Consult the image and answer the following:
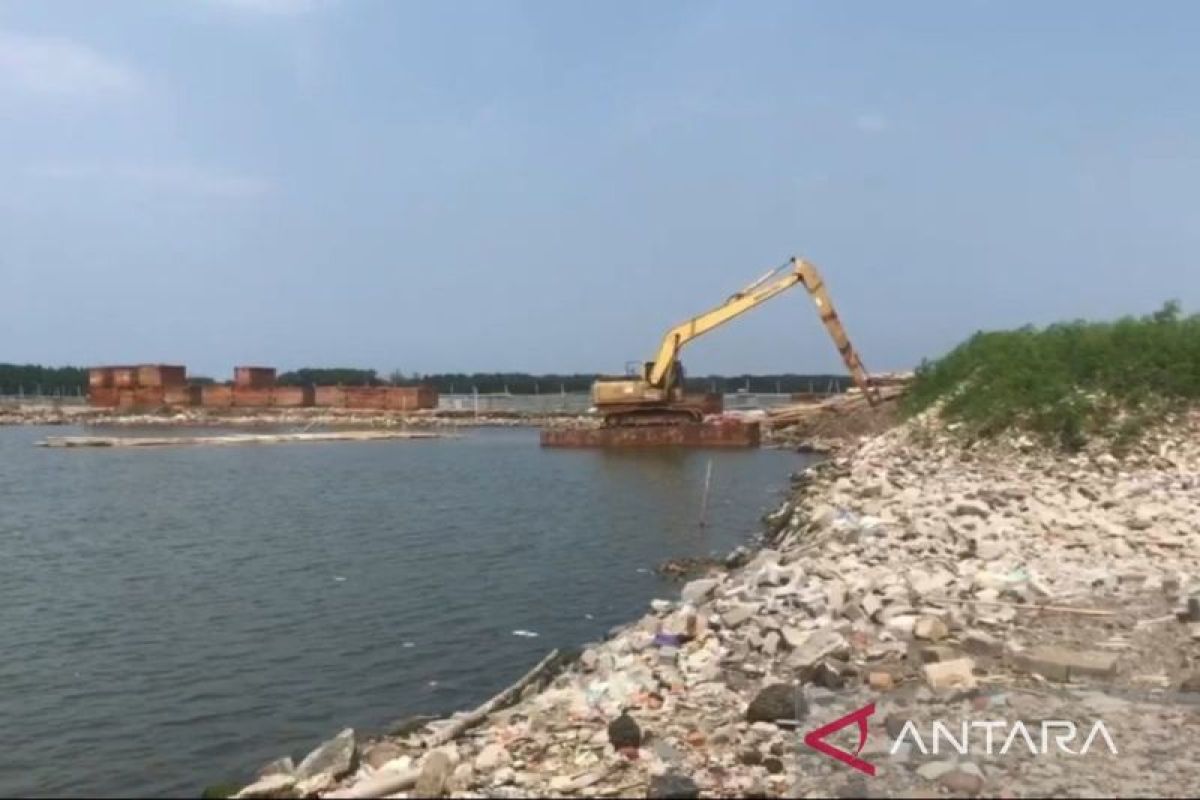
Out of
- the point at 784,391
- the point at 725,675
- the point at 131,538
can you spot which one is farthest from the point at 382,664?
the point at 784,391

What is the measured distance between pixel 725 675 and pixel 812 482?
47.1 ft

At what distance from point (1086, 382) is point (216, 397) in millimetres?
65268

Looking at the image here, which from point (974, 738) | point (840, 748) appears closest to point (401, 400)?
point (840, 748)

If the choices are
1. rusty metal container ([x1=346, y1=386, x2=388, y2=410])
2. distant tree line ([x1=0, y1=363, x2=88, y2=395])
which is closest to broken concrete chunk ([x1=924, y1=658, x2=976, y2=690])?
rusty metal container ([x1=346, y1=386, x2=388, y2=410])

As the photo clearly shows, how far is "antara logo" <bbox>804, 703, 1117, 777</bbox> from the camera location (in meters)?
5.01

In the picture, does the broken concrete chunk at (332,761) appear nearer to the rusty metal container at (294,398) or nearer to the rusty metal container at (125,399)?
the rusty metal container at (294,398)

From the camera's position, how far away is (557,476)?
2873 centimetres

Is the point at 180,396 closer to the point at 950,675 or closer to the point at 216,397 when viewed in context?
the point at 216,397

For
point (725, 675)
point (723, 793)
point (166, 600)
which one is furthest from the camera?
point (166, 600)

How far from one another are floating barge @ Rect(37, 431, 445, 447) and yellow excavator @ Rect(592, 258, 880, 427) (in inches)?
711

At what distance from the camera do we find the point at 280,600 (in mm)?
12055

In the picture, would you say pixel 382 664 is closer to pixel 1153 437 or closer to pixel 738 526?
pixel 738 526

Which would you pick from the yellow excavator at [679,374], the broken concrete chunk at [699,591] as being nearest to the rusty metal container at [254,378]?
the yellow excavator at [679,374]

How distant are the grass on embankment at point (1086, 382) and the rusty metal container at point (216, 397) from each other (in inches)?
2362
